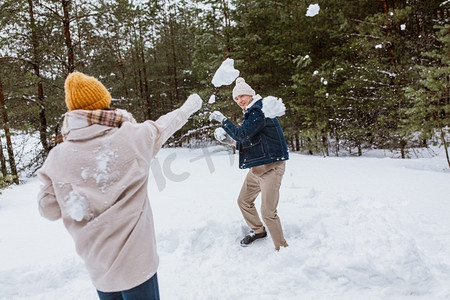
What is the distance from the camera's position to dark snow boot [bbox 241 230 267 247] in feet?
13.1

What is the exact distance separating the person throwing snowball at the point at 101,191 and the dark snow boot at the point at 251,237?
244cm

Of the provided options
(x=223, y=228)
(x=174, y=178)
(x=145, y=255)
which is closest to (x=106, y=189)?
(x=145, y=255)

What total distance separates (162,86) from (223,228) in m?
18.1

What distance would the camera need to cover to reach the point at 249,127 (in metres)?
3.44

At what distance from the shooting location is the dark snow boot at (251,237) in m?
4.00

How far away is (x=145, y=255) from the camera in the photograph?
66.1 inches

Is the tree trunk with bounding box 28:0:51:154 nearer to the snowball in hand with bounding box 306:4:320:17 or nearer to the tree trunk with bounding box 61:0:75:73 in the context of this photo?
the tree trunk with bounding box 61:0:75:73

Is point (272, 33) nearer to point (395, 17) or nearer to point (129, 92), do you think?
point (395, 17)

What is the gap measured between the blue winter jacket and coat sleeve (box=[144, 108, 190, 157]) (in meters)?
1.37

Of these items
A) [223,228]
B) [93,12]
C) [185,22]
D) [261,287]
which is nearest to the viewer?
[261,287]

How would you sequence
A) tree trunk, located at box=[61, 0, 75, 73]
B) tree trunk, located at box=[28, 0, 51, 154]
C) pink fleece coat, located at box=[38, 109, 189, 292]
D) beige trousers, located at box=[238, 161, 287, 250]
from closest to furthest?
1. pink fleece coat, located at box=[38, 109, 189, 292]
2. beige trousers, located at box=[238, 161, 287, 250]
3. tree trunk, located at box=[61, 0, 75, 73]
4. tree trunk, located at box=[28, 0, 51, 154]

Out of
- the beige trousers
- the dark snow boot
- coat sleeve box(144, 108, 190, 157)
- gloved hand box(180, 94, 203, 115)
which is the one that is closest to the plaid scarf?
coat sleeve box(144, 108, 190, 157)

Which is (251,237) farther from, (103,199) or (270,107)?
(103,199)

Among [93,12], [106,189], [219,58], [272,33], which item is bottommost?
[106,189]
